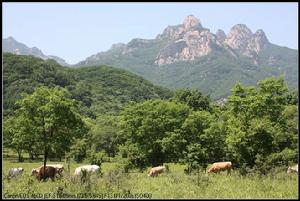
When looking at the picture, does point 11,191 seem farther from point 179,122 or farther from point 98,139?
point 98,139

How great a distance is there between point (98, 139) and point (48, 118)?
64038 millimetres

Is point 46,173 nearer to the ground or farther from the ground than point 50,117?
nearer to the ground

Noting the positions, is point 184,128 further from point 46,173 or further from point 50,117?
point 50,117

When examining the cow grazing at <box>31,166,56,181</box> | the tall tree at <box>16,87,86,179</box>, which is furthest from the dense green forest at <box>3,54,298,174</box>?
the cow grazing at <box>31,166,56,181</box>

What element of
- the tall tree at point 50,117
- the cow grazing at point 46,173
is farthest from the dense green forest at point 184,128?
the cow grazing at point 46,173

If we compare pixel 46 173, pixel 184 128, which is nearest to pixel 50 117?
pixel 46 173

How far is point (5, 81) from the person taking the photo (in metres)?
172

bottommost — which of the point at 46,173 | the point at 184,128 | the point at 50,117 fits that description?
the point at 46,173

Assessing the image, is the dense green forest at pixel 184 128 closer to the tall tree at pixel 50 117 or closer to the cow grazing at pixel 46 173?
the tall tree at pixel 50 117

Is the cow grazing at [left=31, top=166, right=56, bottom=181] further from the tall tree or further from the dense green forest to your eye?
the dense green forest

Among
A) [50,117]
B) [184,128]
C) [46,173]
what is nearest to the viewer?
[50,117]

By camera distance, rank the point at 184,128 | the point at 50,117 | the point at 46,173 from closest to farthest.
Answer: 1. the point at 50,117
2. the point at 46,173
3. the point at 184,128

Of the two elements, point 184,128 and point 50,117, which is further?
point 184,128

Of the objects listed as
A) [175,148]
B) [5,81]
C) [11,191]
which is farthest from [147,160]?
[5,81]
